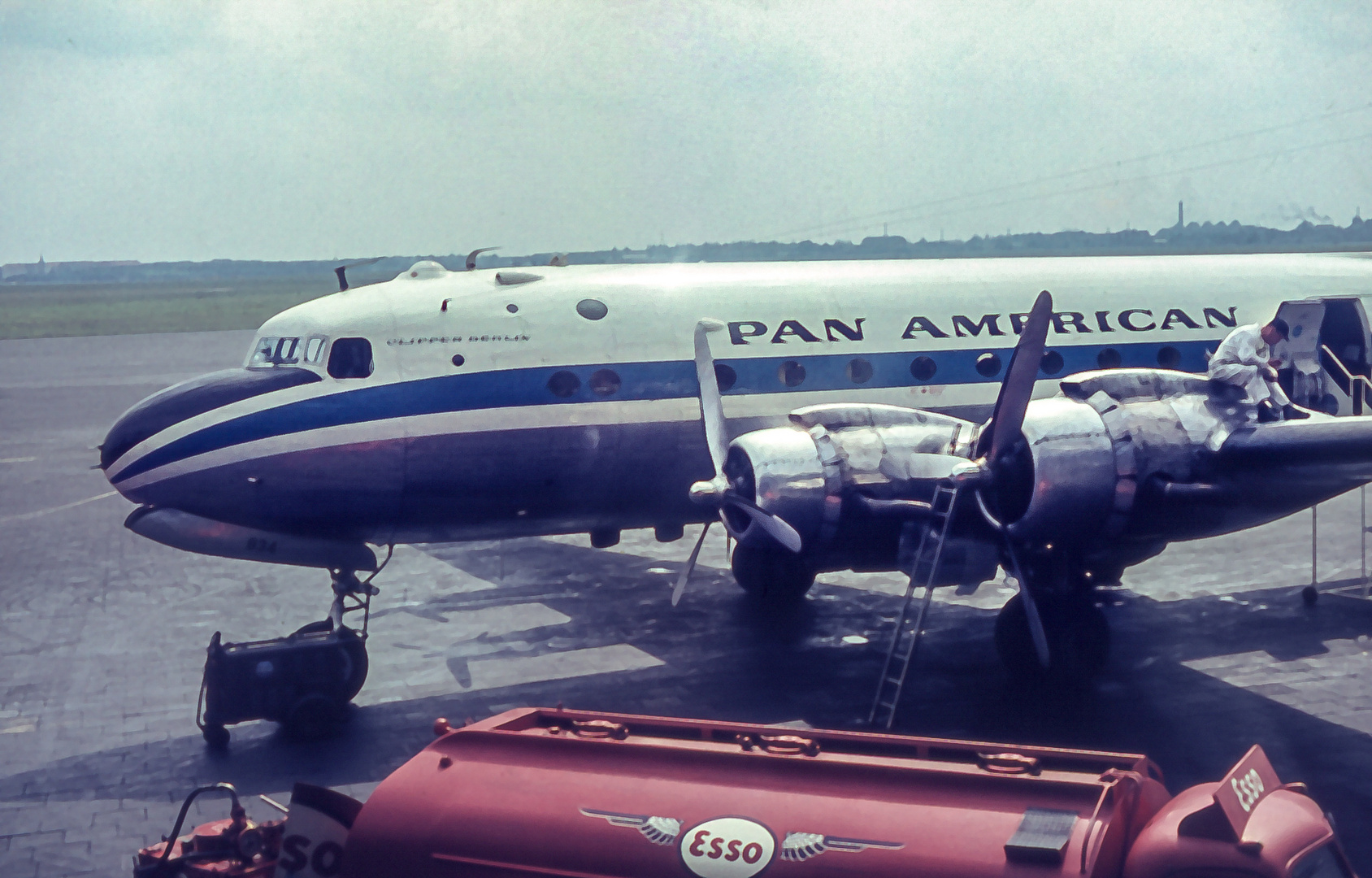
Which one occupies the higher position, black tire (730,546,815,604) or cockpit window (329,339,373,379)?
cockpit window (329,339,373,379)

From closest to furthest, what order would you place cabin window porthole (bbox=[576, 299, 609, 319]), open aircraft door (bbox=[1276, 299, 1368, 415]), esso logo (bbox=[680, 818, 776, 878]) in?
esso logo (bbox=[680, 818, 776, 878])
cabin window porthole (bbox=[576, 299, 609, 319])
open aircraft door (bbox=[1276, 299, 1368, 415])

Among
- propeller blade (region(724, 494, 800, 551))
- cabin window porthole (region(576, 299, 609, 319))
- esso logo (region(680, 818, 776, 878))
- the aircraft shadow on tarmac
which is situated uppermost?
cabin window porthole (region(576, 299, 609, 319))

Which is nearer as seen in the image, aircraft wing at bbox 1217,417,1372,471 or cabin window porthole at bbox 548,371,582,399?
aircraft wing at bbox 1217,417,1372,471

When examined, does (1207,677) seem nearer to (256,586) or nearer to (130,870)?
(130,870)

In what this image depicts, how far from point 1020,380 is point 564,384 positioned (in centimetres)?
586

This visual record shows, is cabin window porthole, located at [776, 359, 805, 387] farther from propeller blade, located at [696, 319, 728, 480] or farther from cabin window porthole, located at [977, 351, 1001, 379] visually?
cabin window porthole, located at [977, 351, 1001, 379]

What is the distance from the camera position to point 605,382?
52.5 ft

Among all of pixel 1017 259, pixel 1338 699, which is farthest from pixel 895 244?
pixel 1338 699

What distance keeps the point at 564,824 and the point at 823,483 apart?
6399mm

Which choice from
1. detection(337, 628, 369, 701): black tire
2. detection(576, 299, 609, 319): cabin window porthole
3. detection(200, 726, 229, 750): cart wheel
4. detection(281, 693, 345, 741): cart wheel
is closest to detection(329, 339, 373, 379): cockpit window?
detection(576, 299, 609, 319): cabin window porthole

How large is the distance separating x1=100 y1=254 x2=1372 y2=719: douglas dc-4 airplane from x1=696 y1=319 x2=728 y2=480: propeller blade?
37mm

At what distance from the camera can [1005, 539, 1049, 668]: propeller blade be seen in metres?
13.3

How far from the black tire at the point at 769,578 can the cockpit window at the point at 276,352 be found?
6.95m

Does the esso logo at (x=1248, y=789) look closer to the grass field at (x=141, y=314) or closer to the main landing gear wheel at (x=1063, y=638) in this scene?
the main landing gear wheel at (x=1063, y=638)
